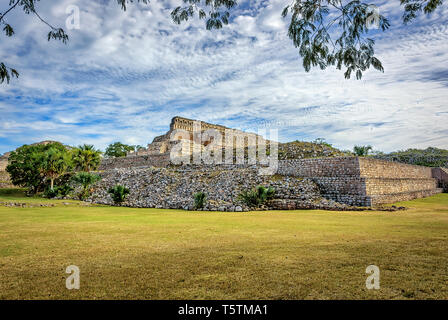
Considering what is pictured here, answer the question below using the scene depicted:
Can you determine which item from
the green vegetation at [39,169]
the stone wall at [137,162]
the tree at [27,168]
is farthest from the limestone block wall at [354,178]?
the tree at [27,168]

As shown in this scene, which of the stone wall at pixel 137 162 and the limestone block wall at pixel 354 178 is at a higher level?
the stone wall at pixel 137 162

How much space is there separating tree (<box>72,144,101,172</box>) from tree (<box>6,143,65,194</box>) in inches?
187

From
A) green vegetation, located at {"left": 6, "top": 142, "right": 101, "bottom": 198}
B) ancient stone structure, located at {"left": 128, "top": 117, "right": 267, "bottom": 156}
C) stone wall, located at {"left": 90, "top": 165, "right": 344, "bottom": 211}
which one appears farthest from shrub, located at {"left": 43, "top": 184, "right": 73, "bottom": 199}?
ancient stone structure, located at {"left": 128, "top": 117, "right": 267, "bottom": 156}

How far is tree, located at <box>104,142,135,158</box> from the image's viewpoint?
47000 millimetres

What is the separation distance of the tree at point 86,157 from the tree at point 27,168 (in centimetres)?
476

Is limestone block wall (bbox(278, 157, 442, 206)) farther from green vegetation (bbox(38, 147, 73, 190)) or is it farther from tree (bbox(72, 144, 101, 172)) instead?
tree (bbox(72, 144, 101, 172))

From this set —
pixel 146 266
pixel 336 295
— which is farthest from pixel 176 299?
pixel 336 295

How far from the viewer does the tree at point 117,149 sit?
1850 inches

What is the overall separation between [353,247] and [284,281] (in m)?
2.17

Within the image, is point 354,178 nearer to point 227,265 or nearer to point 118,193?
point 227,265

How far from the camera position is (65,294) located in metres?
2.66

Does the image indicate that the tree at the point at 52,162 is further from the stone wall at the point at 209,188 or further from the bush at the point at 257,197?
the bush at the point at 257,197

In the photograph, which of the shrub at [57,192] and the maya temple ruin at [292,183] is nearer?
the maya temple ruin at [292,183]

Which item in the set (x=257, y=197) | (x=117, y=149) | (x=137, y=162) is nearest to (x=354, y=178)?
(x=257, y=197)
